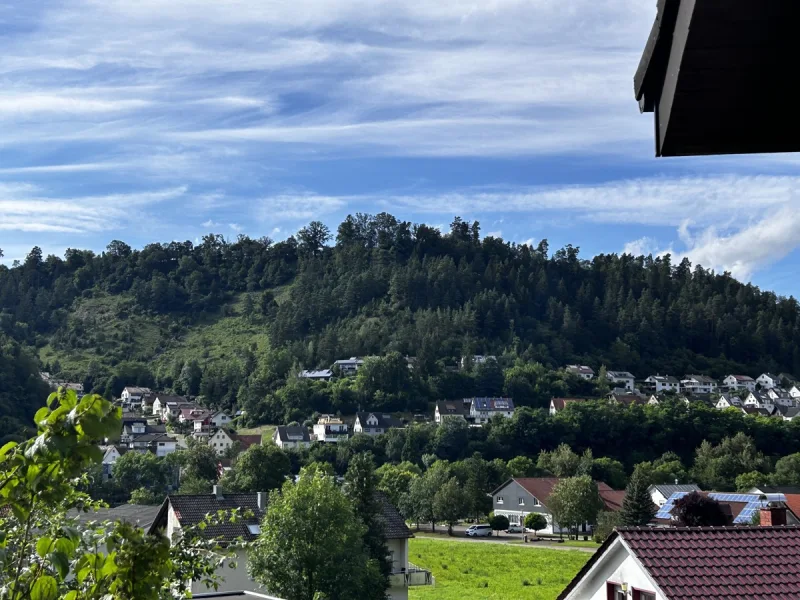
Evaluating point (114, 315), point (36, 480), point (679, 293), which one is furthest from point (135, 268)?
point (36, 480)

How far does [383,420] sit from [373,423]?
189 cm

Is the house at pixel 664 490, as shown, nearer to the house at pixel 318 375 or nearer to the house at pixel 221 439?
the house at pixel 221 439

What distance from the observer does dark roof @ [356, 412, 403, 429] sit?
9569 centimetres

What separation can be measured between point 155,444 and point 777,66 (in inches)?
3803

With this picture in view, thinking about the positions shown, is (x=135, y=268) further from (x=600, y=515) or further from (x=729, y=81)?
(x=729, y=81)

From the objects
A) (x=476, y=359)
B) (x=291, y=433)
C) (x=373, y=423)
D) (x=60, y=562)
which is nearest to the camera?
(x=60, y=562)

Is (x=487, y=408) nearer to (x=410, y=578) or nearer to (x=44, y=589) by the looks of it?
(x=410, y=578)

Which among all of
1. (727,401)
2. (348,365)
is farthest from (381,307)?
(727,401)

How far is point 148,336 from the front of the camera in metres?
144

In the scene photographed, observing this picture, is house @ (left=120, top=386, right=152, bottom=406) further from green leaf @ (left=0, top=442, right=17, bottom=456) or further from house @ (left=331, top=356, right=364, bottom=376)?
green leaf @ (left=0, top=442, right=17, bottom=456)

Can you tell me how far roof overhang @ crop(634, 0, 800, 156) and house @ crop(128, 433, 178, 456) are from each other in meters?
93.6

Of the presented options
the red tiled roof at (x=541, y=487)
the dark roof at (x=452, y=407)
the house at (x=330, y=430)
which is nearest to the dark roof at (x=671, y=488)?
the red tiled roof at (x=541, y=487)

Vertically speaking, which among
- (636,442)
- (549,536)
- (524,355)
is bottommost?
(549,536)

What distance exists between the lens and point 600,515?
5072 centimetres
